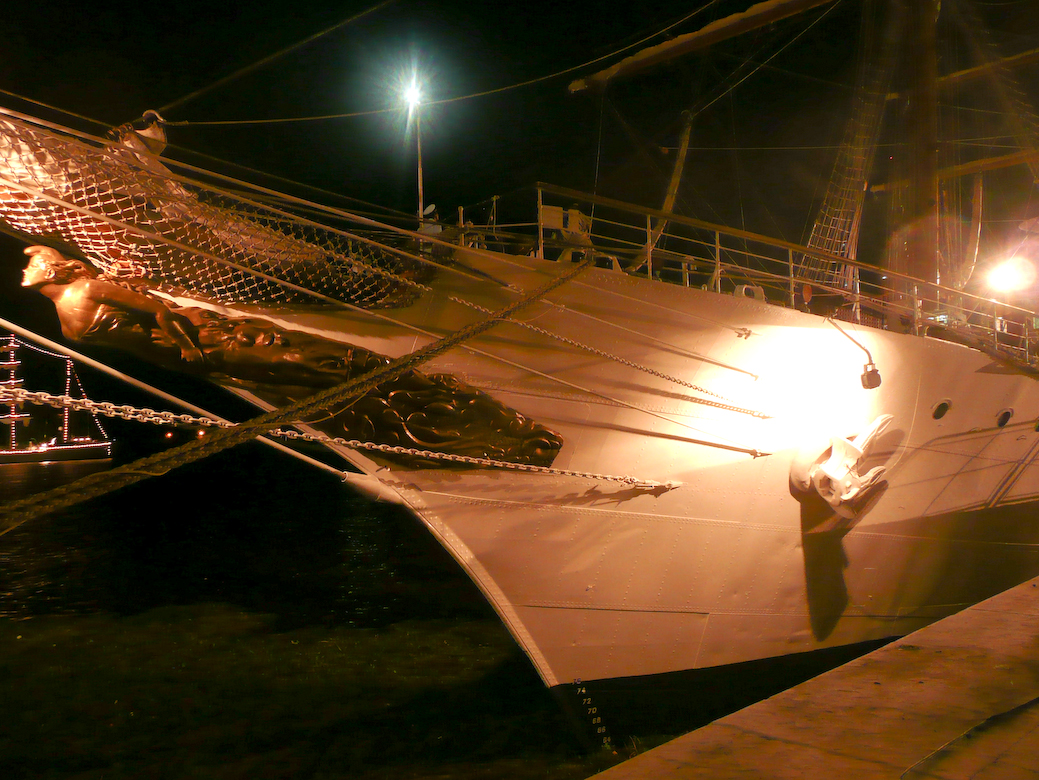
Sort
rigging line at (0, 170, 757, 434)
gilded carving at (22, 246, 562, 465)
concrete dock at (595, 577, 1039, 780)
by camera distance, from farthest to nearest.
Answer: gilded carving at (22, 246, 562, 465), rigging line at (0, 170, 757, 434), concrete dock at (595, 577, 1039, 780)

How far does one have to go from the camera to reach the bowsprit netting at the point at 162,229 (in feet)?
11.0

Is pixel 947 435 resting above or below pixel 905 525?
above

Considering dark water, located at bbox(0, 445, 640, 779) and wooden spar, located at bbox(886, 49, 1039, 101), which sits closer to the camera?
dark water, located at bbox(0, 445, 640, 779)

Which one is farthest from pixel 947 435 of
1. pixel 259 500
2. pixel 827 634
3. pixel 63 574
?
pixel 259 500

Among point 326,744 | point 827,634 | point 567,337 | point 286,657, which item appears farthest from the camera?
point 286,657

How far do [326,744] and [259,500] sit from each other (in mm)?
25302

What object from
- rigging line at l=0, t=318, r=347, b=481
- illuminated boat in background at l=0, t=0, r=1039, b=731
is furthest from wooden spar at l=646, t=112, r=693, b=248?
rigging line at l=0, t=318, r=347, b=481

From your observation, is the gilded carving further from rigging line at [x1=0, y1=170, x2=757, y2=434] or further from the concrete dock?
the concrete dock

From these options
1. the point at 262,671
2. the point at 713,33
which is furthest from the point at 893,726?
the point at 713,33

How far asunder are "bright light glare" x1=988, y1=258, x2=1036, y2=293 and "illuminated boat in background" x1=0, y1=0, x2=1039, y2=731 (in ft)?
12.6

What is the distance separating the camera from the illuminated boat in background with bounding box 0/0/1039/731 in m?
3.77

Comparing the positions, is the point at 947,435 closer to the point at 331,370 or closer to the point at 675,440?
the point at 675,440

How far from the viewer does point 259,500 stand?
29.4 meters

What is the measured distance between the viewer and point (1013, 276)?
10586 millimetres
